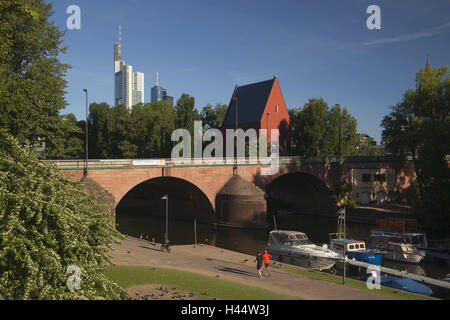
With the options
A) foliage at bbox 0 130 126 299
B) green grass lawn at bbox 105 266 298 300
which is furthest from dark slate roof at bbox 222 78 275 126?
foliage at bbox 0 130 126 299

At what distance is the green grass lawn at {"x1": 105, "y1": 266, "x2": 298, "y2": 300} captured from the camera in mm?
18234

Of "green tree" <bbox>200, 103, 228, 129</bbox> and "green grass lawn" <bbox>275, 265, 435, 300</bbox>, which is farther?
"green tree" <bbox>200, 103, 228, 129</bbox>

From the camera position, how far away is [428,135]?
51.0m

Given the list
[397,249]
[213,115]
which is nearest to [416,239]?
[397,249]

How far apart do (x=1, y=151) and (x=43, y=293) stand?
7640 mm

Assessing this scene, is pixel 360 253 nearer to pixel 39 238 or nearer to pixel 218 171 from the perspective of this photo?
pixel 218 171

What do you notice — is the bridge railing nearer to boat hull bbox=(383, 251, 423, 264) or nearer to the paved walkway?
the paved walkway

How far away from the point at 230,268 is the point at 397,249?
19470 mm

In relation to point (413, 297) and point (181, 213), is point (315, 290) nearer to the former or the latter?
point (413, 297)

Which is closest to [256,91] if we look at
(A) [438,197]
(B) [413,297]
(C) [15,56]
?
(A) [438,197]

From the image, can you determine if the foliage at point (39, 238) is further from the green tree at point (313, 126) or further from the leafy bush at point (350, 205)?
the green tree at point (313, 126)

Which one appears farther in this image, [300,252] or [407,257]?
[407,257]

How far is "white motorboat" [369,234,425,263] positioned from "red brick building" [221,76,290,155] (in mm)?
46133

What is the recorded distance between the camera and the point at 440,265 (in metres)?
36.8
